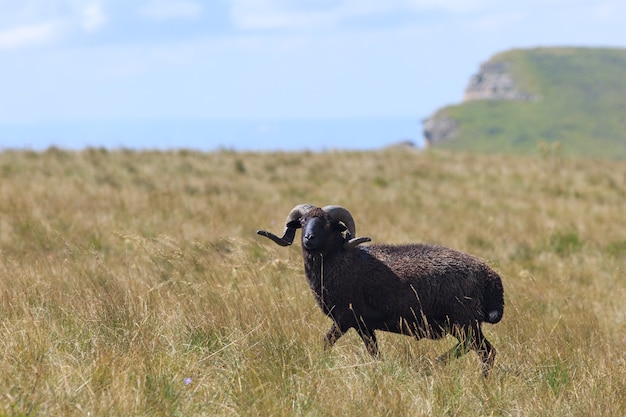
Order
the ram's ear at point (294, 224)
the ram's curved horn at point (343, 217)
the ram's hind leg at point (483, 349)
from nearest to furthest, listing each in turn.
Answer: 1. the ram's hind leg at point (483, 349)
2. the ram's curved horn at point (343, 217)
3. the ram's ear at point (294, 224)

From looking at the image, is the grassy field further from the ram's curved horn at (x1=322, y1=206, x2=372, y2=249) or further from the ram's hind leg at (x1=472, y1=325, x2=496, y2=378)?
the ram's curved horn at (x1=322, y1=206, x2=372, y2=249)

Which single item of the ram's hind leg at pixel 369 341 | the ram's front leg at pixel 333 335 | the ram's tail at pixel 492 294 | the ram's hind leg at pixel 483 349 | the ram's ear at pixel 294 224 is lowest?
the ram's hind leg at pixel 483 349

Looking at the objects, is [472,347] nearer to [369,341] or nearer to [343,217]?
[369,341]

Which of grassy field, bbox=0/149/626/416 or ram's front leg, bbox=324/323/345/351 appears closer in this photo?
grassy field, bbox=0/149/626/416

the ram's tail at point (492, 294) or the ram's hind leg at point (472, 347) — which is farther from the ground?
the ram's tail at point (492, 294)

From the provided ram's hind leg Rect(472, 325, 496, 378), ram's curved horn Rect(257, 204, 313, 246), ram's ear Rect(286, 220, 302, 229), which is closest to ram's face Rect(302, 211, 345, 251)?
ram's curved horn Rect(257, 204, 313, 246)

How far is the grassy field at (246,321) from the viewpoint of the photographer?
4.55 metres

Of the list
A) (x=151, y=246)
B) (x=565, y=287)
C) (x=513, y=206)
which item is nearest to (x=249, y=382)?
(x=151, y=246)

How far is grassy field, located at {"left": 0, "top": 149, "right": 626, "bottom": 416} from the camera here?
14.9ft

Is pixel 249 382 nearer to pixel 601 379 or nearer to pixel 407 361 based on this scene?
pixel 407 361

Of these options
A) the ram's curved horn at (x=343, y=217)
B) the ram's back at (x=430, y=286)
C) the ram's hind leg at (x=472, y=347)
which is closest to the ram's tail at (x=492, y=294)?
the ram's back at (x=430, y=286)

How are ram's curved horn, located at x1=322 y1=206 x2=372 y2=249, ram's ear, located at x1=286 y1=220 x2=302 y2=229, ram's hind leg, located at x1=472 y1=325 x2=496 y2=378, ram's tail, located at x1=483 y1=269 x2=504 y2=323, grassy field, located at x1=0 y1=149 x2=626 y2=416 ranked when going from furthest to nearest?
ram's ear, located at x1=286 y1=220 x2=302 y2=229 → ram's curved horn, located at x1=322 y1=206 x2=372 y2=249 → ram's tail, located at x1=483 y1=269 x2=504 y2=323 → ram's hind leg, located at x1=472 y1=325 x2=496 y2=378 → grassy field, located at x1=0 y1=149 x2=626 y2=416

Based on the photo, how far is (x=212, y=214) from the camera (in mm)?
13633

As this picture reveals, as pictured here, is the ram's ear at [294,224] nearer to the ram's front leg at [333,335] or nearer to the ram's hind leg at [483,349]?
the ram's front leg at [333,335]
